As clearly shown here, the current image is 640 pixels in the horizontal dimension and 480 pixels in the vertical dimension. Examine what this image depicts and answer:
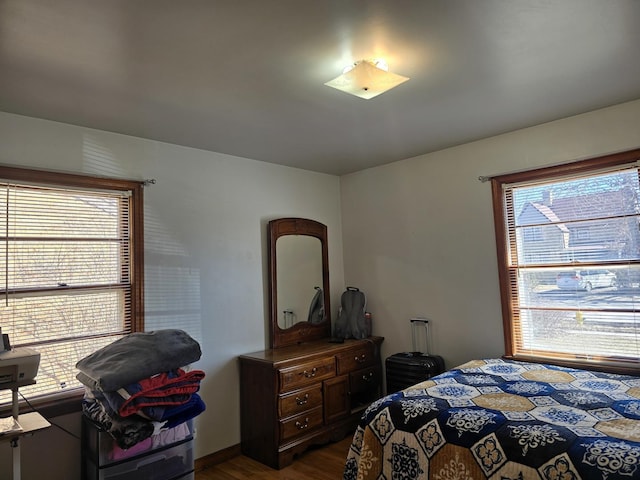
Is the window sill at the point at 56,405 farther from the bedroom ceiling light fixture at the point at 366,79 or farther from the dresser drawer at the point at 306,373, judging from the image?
the bedroom ceiling light fixture at the point at 366,79

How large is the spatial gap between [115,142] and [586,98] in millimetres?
3289

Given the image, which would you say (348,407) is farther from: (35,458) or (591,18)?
(591,18)

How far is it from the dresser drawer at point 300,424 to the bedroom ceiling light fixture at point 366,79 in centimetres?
252

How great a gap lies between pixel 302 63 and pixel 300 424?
273cm

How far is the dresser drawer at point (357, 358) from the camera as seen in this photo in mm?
3873

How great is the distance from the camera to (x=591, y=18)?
6.11 ft

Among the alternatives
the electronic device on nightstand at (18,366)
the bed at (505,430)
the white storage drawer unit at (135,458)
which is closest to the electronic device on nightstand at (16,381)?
the electronic device on nightstand at (18,366)

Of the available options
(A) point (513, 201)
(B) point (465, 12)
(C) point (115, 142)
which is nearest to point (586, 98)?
(A) point (513, 201)

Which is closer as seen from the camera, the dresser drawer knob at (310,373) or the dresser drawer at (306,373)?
the dresser drawer at (306,373)

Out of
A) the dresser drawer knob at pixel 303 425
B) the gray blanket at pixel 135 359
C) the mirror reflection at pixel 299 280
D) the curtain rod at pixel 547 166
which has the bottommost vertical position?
the dresser drawer knob at pixel 303 425

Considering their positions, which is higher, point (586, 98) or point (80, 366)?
point (586, 98)

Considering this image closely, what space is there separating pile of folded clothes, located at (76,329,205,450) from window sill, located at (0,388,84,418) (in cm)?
11

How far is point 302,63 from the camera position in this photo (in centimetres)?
218

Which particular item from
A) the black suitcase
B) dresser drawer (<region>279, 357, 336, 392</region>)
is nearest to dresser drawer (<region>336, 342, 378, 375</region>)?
dresser drawer (<region>279, 357, 336, 392</region>)
